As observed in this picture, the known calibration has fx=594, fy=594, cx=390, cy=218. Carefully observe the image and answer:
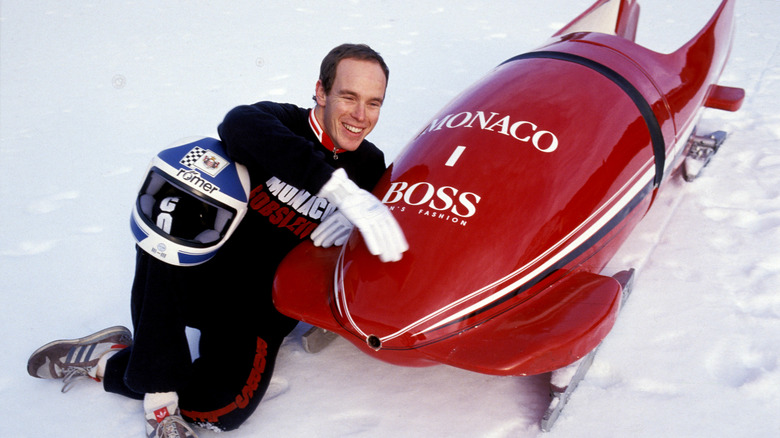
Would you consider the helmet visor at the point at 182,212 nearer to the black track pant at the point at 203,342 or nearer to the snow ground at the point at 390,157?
the black track pant at the point at 203,342

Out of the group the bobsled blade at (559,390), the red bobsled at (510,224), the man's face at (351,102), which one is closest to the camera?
the red bobsled at (510,224)

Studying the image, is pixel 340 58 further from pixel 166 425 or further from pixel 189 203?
pixel 166 425

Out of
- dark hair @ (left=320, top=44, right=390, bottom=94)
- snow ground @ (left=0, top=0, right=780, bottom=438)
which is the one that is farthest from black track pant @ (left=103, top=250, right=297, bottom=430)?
dark hair @ (left=320, top=44, right=390, bottom=94)

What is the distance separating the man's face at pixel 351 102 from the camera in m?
1.73

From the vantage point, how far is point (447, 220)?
146cm

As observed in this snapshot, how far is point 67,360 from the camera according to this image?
1.80 metres

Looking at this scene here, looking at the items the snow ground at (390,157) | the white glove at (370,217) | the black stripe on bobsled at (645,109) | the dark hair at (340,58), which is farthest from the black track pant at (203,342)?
the black stripe on bobsled at (645,109)

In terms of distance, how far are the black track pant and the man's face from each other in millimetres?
484

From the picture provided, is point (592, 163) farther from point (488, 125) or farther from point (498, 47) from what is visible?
point (498, 47)

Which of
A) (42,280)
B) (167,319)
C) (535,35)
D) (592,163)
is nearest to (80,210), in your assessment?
(42,280)

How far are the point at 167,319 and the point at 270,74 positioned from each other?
111 inches

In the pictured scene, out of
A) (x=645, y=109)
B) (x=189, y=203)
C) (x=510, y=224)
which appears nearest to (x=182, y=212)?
(x=189, y=203)

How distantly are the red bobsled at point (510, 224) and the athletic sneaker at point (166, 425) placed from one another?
0.42m

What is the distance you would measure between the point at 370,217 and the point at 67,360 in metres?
1.09
